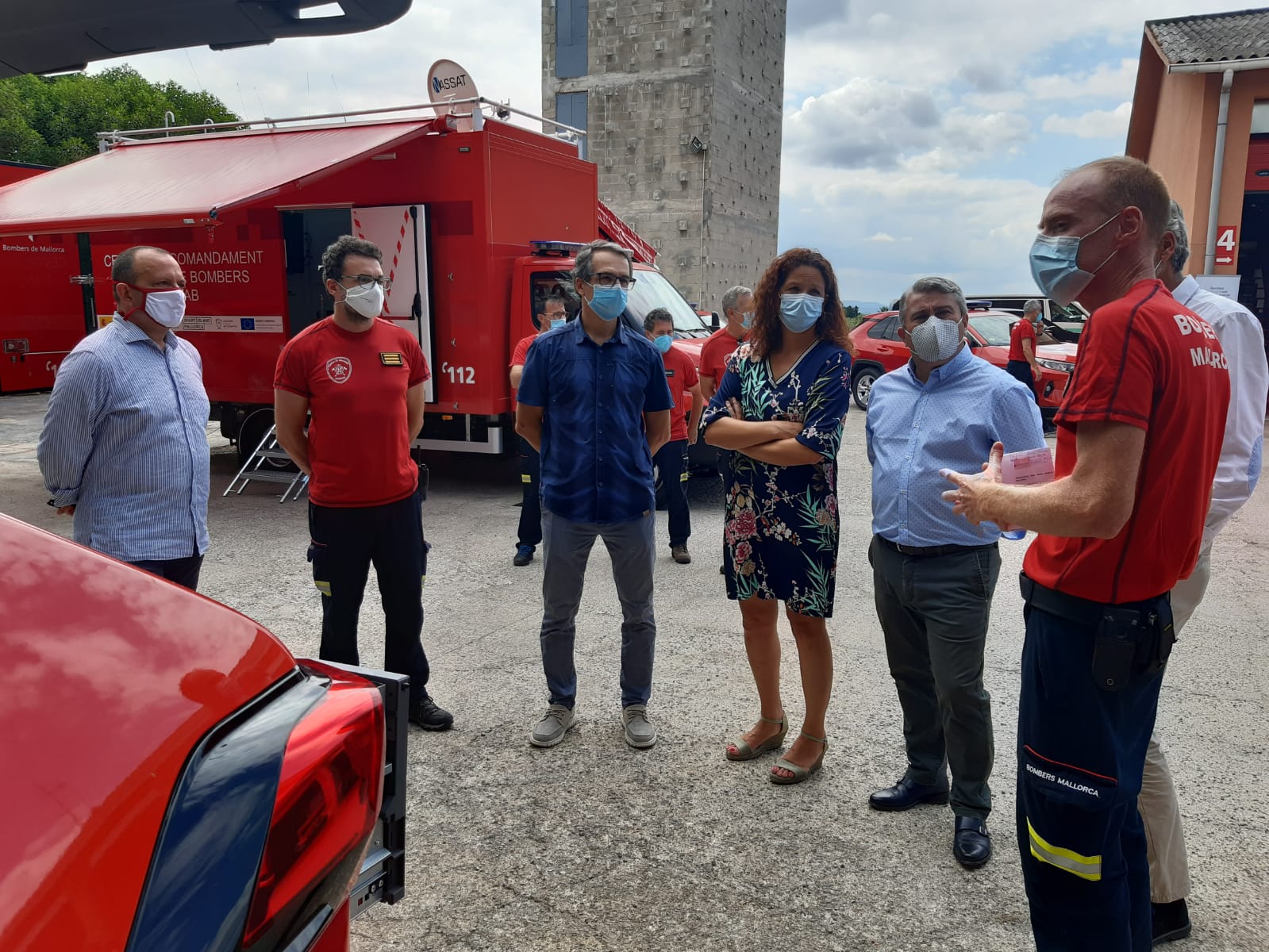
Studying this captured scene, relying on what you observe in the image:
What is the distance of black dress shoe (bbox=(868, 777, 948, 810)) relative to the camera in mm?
3264

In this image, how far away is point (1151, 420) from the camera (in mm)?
1762

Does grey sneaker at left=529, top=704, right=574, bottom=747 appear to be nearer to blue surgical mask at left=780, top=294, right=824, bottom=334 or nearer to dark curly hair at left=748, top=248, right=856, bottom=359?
dark curly hair at left=748, top=248, right=856, bottom=359

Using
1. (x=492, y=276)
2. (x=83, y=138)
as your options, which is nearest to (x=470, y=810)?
(x=492, y=276)

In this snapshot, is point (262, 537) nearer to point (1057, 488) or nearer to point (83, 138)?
point (1057, 488)

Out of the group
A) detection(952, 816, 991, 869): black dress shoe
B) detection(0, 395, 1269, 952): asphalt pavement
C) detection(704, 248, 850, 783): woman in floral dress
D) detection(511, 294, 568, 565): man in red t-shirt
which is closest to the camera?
detection(0, 395, 1269, 952): asphalt pavement

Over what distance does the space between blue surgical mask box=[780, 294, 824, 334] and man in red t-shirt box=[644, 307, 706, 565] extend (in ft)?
10.1

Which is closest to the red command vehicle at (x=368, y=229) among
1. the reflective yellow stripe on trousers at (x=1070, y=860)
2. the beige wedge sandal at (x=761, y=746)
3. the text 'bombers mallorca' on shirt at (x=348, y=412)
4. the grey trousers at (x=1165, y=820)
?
the text 'bombers mallorca' on shirt at (x=348, y=412)

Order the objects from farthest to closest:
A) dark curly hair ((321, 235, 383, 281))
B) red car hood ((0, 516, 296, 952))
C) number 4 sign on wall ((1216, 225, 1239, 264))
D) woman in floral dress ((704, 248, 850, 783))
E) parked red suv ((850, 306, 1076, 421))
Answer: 1. number 4 sign on wall ((1216, 225, 1239, 264))
2. parked red suv ((850, 306, 1076, 421))
3. dark curly hair ((321, 235, 383, 281))
4. woman in floral dress ((704, 248, 850, 783))
5. red car hood ((0, 516, 296, 952))

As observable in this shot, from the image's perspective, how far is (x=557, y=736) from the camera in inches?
149

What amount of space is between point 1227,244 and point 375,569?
15.9m

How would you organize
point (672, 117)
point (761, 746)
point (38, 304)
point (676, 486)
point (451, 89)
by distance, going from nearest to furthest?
1. point (761, 746)
2. point (676, 486)
3. point (451, 89)
4. point (38, 304)
5. point (672, 117)

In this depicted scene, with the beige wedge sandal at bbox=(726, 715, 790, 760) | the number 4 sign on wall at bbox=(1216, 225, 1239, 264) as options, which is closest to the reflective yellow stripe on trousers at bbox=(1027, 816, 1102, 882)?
the beige wedge sandal at bbox=(726, 715, 790, 760)

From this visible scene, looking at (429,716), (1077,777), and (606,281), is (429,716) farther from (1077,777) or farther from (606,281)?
(1077,777)

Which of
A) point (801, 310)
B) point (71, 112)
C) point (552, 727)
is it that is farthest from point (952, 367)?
point (71, 112)
